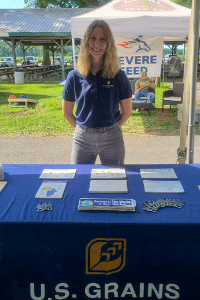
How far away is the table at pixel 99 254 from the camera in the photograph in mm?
1710

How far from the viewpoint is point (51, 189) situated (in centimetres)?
210

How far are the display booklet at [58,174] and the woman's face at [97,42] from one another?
965mm

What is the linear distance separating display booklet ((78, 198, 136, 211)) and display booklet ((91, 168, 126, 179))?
43 centimetres

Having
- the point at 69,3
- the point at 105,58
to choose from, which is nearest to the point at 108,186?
the point at 105,58

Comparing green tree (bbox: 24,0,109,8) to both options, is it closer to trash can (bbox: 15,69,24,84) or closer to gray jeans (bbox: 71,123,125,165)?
trash can (bbox: 15,69,24,84)

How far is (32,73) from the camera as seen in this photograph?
69.3 ft

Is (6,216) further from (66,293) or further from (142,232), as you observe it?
(142,232)

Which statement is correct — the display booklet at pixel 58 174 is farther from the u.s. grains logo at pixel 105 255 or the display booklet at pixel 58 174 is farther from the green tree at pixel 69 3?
the green tree at pixel 69 3

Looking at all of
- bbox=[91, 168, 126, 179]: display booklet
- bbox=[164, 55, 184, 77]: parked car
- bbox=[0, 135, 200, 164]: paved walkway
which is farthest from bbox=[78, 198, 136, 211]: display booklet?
bbox=[164, 55, 184, 77]: parked car

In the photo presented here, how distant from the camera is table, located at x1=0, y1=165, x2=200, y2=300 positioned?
171cm

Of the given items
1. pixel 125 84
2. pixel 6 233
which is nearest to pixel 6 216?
pixel 6 233

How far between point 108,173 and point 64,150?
3.65 metres

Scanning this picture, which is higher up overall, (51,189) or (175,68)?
(175,68)

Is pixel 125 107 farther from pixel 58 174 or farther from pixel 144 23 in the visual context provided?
pixel 144 23
